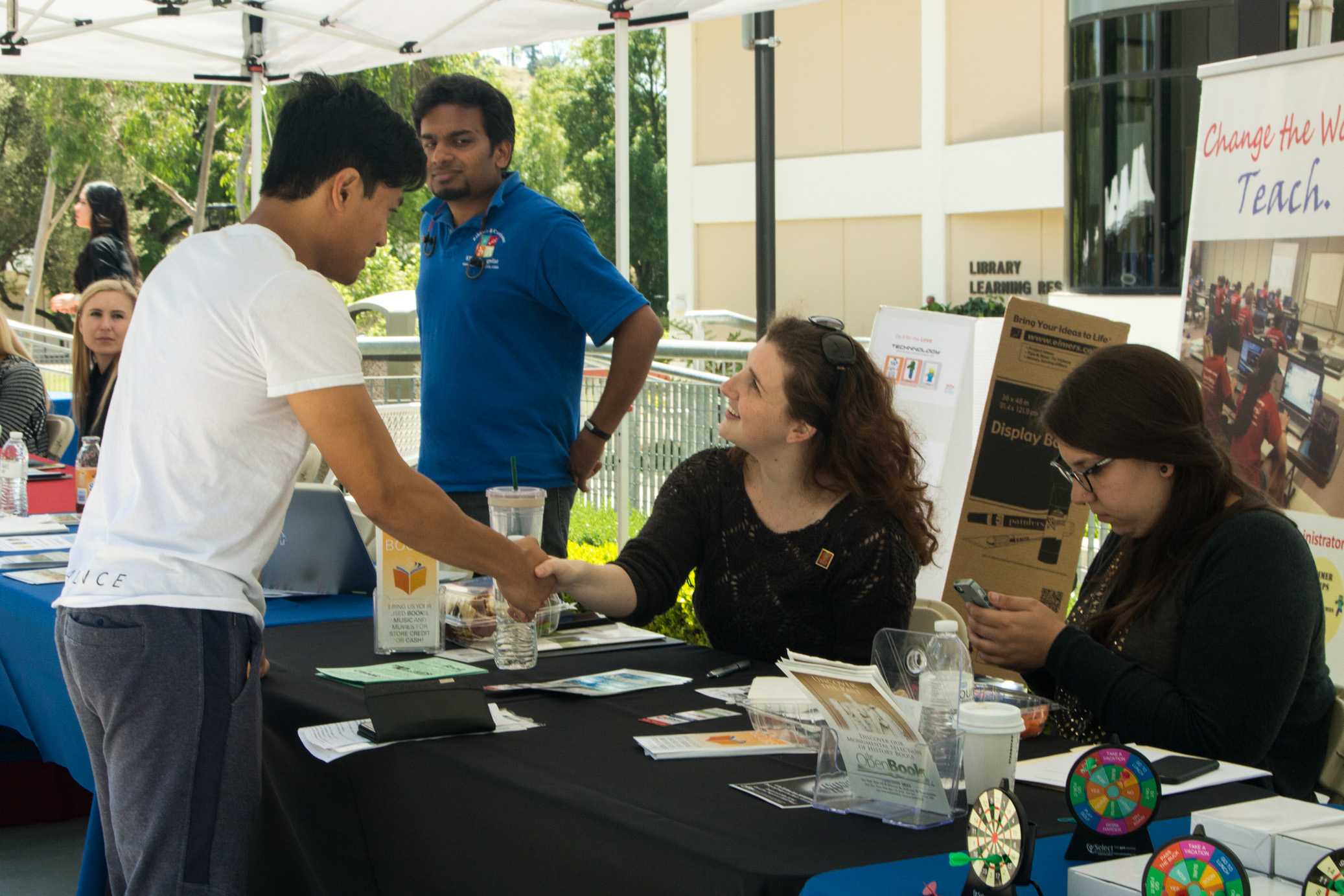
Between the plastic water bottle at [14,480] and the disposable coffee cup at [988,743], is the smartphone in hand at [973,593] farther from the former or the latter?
the plastic water bottle at [14,480]

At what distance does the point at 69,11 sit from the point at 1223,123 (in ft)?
16.1

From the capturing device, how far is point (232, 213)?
1478cm

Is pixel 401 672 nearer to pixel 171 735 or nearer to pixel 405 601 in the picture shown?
pixel 405 601

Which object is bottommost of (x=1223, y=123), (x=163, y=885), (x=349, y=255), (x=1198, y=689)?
(x=163, y=885)

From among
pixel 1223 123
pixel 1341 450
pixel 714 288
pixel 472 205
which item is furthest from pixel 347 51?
pixel 714 288

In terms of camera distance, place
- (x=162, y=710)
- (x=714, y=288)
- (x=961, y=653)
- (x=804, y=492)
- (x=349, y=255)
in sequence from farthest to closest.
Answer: (x=714, y=288) < (x=804, y=492) < (x=349, y=255) < (x=162, y=710) < (x=961, y=653)

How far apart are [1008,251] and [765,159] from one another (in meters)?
19.4

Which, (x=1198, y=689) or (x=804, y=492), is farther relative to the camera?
(x=804, y=492)

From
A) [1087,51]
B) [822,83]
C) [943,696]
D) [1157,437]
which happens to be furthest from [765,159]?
[822,83]

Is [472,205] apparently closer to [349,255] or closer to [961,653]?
[349,255]

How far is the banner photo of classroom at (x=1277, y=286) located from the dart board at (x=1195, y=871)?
281cm

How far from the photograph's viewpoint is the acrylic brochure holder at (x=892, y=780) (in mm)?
1517

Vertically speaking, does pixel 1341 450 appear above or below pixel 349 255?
below

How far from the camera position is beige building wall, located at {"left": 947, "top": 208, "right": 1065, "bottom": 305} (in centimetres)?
2458
